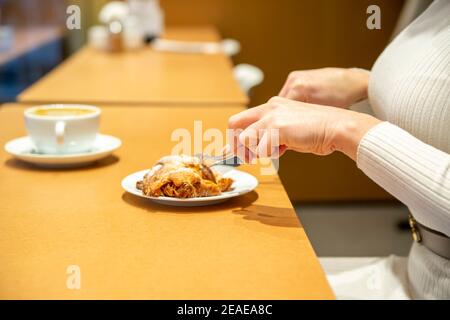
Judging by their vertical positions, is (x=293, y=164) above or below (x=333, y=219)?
above

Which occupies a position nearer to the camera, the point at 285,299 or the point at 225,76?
the point at 285,299

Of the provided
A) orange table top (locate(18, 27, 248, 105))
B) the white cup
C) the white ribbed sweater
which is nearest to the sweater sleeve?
the white ribbed sweater

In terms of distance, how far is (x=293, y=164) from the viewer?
3869 millimetres

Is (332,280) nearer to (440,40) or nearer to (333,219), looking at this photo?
(440,40)

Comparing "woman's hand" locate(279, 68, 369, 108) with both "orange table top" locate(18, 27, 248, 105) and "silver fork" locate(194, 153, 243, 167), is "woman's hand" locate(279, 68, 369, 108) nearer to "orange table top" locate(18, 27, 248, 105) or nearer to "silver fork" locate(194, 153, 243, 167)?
"silver fork" locate(194, 153, 243, 167)

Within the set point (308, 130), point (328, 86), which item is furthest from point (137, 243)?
point (328, 86)

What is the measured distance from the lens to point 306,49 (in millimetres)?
3779

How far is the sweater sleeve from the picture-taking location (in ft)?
3.05

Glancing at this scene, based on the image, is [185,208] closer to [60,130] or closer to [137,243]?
[137,243]

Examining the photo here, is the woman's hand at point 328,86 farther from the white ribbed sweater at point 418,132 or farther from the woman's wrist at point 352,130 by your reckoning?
the woman's wrist at point 352,130

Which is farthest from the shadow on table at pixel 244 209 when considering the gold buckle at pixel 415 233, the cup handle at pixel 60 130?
the gold buckle at pixel 415 233

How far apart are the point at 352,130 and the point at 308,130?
65mm
